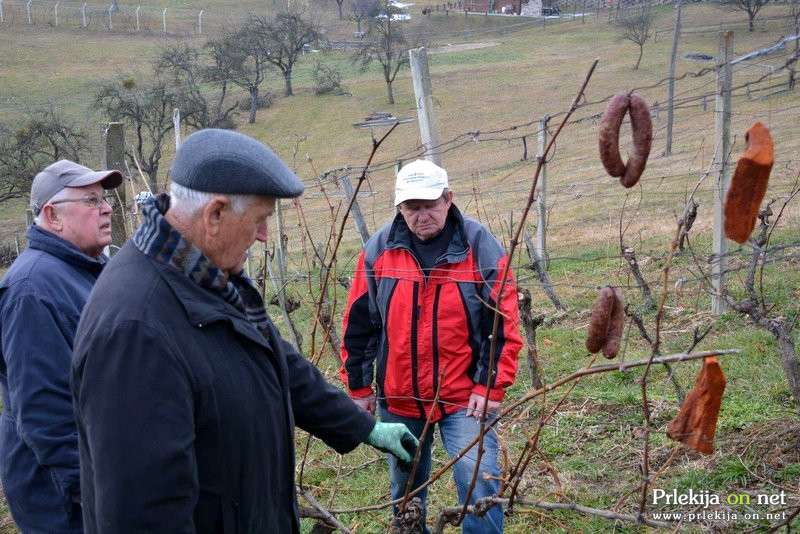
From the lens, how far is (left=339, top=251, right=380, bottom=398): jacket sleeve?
3.29m

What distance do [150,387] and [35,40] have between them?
60.9m

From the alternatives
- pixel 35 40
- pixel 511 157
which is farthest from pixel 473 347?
pixel 35 40

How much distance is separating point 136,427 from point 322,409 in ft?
2.82

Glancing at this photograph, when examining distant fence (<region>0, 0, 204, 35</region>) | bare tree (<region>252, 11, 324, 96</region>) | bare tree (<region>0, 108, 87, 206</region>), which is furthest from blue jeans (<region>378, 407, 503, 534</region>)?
distant fence (<region>0, 0, 204, 35</region>)

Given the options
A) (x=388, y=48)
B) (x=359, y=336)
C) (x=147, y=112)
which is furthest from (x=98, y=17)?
(x=359, y=336)

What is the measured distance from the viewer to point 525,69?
46.4 meters

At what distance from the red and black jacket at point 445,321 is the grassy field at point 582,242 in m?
0.32

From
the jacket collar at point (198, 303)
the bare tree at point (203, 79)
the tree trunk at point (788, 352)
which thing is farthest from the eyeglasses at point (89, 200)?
the bare tree at point (203, 79)

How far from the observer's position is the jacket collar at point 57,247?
2.69m

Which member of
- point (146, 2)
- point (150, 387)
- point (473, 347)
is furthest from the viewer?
point (146, 2)

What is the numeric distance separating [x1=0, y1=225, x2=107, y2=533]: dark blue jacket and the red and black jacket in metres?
1.25

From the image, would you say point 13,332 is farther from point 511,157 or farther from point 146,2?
point 146,2

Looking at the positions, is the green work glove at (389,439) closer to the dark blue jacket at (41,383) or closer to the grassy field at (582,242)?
the grassy field at (582,242)

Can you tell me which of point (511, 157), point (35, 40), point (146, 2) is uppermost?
point (146, 2)
